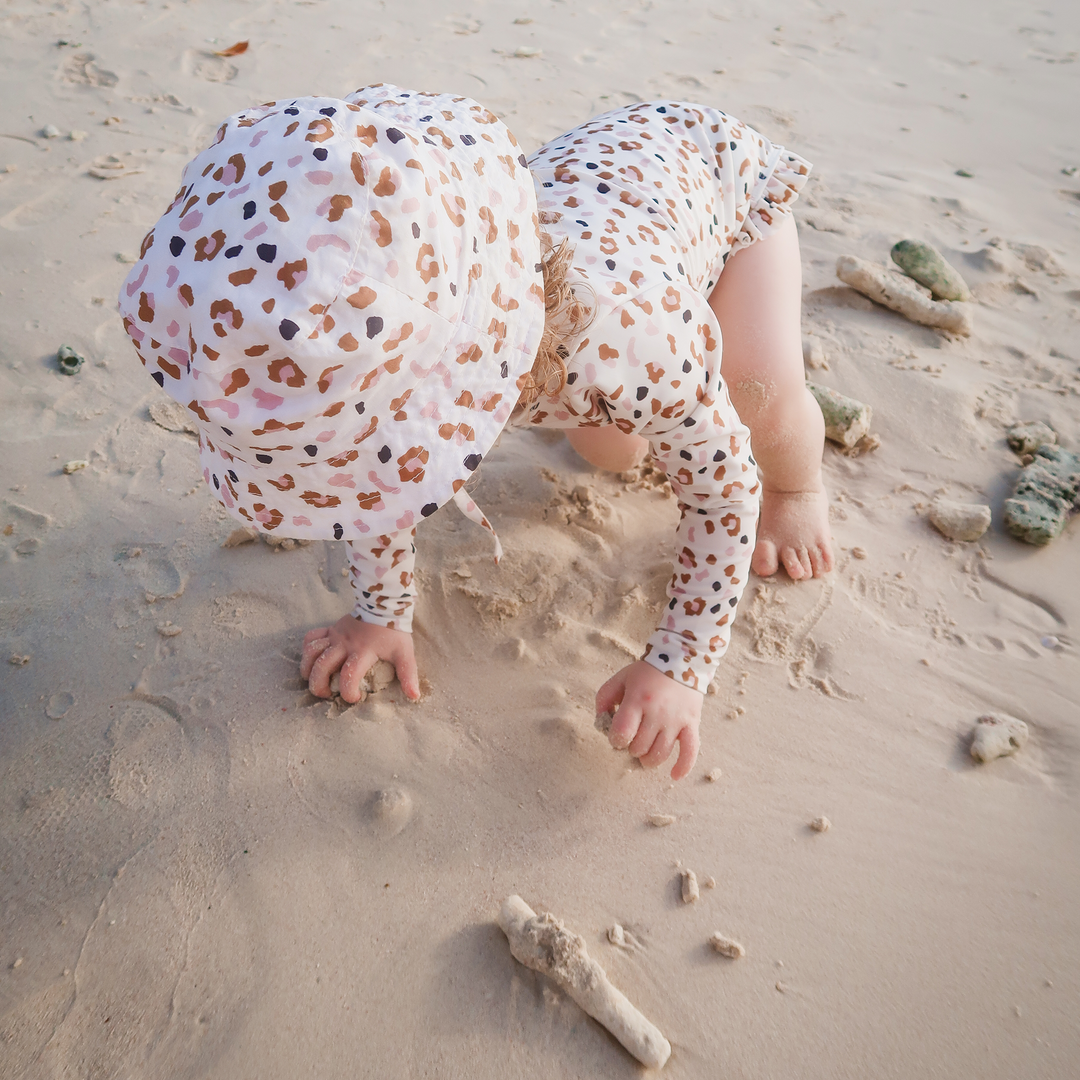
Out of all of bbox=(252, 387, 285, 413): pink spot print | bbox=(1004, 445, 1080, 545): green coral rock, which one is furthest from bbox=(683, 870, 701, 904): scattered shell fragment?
bbox=(1004, 445, 1080, 545): green coral rock

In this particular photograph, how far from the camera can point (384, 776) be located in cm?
143

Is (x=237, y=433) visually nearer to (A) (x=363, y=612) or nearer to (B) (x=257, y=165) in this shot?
(B) (x=257, y=165)

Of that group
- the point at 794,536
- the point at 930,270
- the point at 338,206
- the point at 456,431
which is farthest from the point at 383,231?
the point at 930,270

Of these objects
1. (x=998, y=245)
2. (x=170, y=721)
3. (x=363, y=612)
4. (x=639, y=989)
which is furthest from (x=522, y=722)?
(x=998, y=245)

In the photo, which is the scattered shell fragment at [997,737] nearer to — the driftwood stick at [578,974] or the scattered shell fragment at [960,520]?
the scattered shell fragment at [960,520]

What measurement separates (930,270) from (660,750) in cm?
210

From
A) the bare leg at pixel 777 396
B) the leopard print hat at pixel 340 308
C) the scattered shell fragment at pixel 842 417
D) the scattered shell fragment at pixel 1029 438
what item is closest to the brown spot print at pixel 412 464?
the leopard print hat at pixel 340 308

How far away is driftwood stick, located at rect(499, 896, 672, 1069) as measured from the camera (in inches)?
43.6

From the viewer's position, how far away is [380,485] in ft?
3.32

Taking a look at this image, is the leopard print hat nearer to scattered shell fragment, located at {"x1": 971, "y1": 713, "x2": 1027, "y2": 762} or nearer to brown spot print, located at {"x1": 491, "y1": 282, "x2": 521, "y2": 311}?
brown spot print, located at {"x1": 491, "y1": 282, "x2": 521, "y2": 311}

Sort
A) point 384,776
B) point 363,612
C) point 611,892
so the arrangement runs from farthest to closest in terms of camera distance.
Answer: point 363,612 < point 384,776 < point 611,892

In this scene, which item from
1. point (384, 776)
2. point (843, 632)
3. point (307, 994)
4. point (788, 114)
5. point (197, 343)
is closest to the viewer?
point (197, 343)

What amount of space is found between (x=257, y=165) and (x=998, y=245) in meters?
3.04

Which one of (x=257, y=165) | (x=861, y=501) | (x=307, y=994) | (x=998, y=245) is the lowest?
(x=307, y=994)
